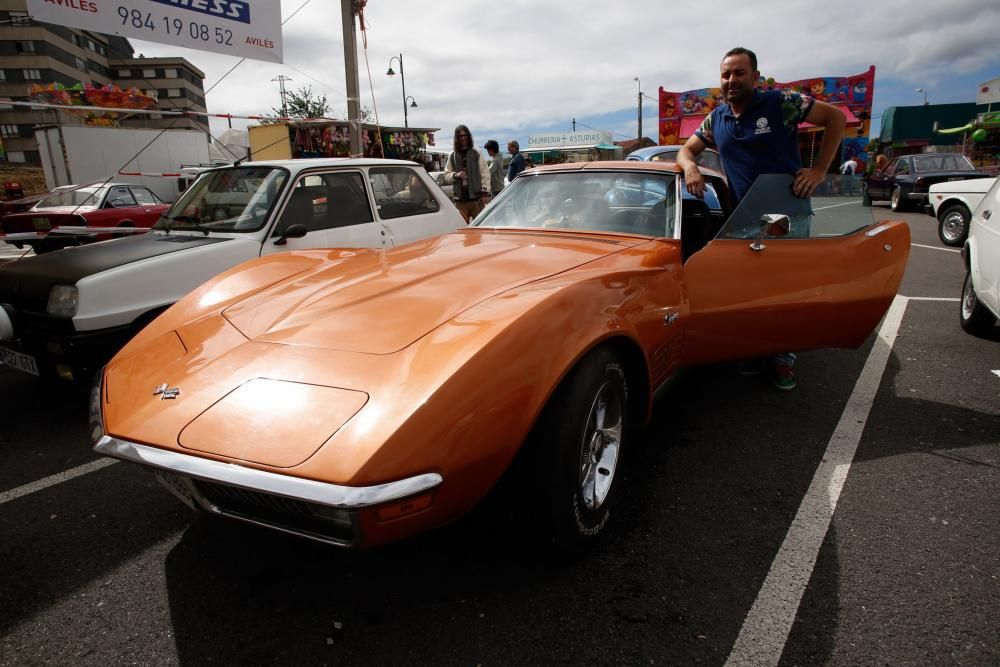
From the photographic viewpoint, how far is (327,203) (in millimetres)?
4469

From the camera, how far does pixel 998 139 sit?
28.8 meters

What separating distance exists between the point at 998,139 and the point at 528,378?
126 feet

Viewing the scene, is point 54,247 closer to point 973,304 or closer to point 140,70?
point 973,304

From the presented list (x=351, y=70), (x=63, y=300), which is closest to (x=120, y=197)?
(x=351, y=70)

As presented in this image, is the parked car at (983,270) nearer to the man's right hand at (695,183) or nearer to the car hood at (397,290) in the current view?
the man's right hand at (695,183)

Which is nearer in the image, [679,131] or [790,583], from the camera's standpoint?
[790,583]

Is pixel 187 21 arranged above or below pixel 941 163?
above

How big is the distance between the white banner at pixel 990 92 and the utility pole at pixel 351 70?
1607 inches

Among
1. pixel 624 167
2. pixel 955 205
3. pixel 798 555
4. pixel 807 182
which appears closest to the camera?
pixel 798 555

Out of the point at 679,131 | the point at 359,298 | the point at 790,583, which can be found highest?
the point at 679,131

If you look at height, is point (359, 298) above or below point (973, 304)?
above

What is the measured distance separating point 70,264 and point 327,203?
173cm

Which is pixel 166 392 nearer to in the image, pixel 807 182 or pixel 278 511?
pixel 278 511

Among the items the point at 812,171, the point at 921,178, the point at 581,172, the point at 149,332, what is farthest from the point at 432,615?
the point at 921,178
